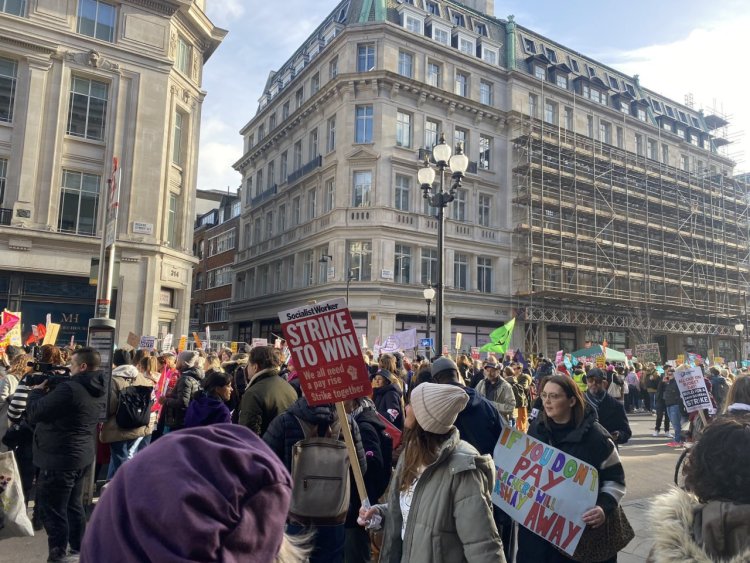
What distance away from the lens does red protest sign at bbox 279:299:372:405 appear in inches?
159

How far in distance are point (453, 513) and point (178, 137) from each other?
88.4 ft

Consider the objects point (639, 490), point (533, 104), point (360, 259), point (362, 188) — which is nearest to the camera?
point (639, 490)

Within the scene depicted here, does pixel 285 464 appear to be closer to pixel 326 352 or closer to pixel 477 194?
pixel 326 352

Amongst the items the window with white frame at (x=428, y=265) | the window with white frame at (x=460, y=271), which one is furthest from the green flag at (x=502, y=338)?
the window with white frame at (x=460, y=271)

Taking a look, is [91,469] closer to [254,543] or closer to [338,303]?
[338,303]

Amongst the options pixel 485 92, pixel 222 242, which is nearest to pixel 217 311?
pixel 222 242

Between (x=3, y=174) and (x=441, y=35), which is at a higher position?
(x=441, y=35)

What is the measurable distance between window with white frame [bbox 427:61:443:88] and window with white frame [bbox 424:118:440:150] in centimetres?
234

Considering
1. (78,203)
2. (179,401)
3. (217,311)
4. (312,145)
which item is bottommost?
(179,401)

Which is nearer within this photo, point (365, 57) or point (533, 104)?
point (365, 57)

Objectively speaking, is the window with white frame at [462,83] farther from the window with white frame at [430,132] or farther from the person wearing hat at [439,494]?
the person wearing hat at [439,494]

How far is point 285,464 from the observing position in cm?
431

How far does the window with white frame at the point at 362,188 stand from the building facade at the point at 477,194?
136 mm

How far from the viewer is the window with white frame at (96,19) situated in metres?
23.0
